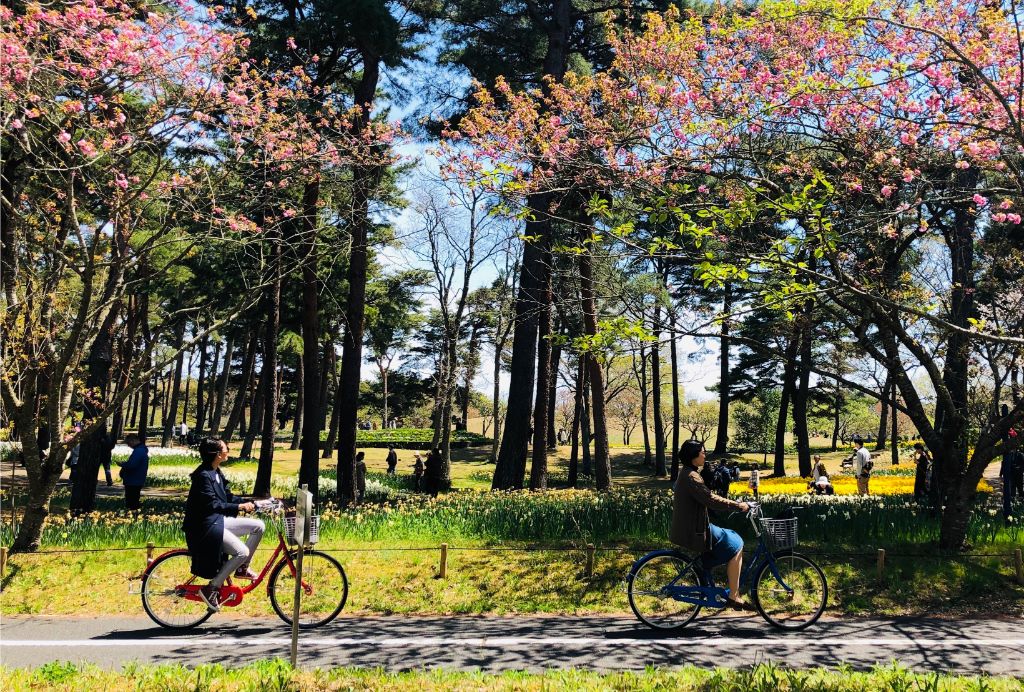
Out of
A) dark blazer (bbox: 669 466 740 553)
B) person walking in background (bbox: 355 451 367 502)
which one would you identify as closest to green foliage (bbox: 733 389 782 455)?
person walking in background (bbox: 355 451 367 502)

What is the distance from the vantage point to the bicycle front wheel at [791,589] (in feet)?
22.7

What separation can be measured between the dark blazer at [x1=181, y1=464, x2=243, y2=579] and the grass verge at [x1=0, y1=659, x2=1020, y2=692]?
116 centimetres

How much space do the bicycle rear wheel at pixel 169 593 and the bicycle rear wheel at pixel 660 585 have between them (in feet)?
13.7

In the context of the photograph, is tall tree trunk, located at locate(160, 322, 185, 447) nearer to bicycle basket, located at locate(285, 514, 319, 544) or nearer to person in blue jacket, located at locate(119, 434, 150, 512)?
person in blue jacket, located at locate(119, 434, 150, 512)

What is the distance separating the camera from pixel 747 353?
37781 millimetres

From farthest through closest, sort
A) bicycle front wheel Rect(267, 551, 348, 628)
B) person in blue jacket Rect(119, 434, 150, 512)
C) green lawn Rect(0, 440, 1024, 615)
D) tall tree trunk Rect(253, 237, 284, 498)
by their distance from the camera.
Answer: tall tree trunk Rect(253, 237, 284, 498), person in blue jacket Rect(119, 434, 150, 512), green lawn Rect(0, 440, 1024, 615), bicycle front wheel Rect(267, 551, 348, 628)

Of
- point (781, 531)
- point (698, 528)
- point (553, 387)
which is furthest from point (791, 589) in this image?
point (553, 387)

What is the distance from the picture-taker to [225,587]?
673 centimetres

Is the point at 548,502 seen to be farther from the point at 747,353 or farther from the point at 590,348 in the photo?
the point at 747,353

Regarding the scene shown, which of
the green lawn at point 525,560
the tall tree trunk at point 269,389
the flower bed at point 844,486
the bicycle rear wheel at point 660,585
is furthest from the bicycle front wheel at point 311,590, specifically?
the flower bed at point 844,486

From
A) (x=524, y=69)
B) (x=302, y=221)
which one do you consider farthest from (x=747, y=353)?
(x=302, y=221)

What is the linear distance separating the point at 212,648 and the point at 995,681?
6384 mm

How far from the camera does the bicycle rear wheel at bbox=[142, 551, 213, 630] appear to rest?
683cm

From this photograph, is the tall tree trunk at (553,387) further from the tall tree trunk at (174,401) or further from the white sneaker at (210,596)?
the tall tree trunk at (174,401)
